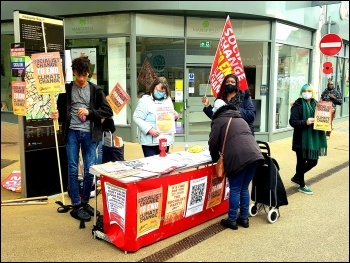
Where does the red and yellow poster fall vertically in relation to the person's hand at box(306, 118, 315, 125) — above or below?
above

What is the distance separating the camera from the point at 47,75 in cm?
494

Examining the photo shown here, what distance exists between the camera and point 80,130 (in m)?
4.69

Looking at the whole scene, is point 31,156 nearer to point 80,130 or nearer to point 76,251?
point 80,130

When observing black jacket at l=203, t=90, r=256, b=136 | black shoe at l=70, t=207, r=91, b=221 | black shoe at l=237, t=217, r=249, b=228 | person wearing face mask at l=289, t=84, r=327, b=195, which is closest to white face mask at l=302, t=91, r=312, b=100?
person wearing face mask at l=289, t=84, r=327, b=195

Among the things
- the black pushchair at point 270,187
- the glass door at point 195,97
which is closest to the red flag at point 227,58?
the black pushchair at point 270,187

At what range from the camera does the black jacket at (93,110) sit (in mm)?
4668

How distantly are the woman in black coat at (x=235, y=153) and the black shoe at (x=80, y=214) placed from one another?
166cm

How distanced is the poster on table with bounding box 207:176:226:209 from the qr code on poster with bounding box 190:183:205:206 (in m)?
0.17

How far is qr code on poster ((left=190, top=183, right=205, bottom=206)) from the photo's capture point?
4383 mm

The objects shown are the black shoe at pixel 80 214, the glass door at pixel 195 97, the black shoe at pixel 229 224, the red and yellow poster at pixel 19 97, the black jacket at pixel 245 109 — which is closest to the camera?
the black shoe at pixel 229 224

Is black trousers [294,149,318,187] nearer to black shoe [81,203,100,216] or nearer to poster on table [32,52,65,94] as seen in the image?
black shoe [81,203,100,216]

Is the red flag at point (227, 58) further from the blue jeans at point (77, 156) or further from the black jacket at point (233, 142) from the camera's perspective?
the blue jeans at point (77, 156)

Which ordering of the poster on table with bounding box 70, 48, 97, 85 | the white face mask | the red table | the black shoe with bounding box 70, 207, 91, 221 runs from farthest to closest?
the poster on table with bounding box 70, 48, 97, 85 < the white face mask < the black shoe with bounding box 70, 207, 91, 221 < the red table

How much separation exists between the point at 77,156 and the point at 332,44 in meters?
7.39
